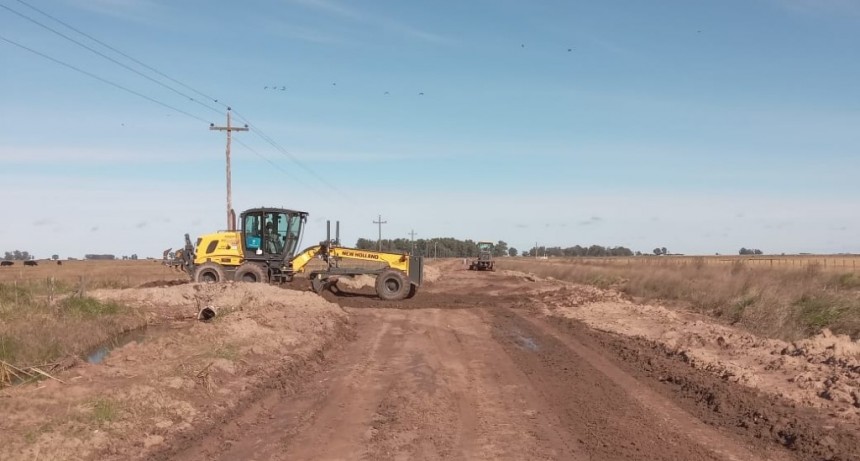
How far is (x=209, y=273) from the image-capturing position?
87.3 ft

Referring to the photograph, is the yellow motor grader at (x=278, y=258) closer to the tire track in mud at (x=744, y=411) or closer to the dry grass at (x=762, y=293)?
the dry grass at (x=762, y=293)

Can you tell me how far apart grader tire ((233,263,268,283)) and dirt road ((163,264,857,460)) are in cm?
1340

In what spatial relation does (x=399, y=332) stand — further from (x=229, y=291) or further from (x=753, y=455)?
(x=753, y=455)

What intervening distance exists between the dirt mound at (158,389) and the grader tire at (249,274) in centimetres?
1016

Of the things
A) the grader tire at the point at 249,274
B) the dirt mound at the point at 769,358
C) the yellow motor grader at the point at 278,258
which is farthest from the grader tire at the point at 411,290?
the dirt mound at the point at 769,358

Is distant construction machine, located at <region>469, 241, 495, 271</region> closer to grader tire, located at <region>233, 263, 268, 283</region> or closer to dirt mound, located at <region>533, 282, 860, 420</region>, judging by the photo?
grader tire, located at <region>233, 263, 268, 283</region>

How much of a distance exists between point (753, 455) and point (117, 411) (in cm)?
654

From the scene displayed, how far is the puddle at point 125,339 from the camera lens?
13.7 metres

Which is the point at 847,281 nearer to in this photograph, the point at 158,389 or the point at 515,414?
the point at 515,414

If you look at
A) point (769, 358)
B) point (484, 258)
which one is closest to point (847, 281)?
point (769, 358)

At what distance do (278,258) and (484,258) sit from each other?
40858 mm

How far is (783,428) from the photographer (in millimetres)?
7270

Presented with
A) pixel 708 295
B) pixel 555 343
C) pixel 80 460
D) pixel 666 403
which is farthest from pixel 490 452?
pixel 708 295

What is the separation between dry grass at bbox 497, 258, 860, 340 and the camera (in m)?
17.6
